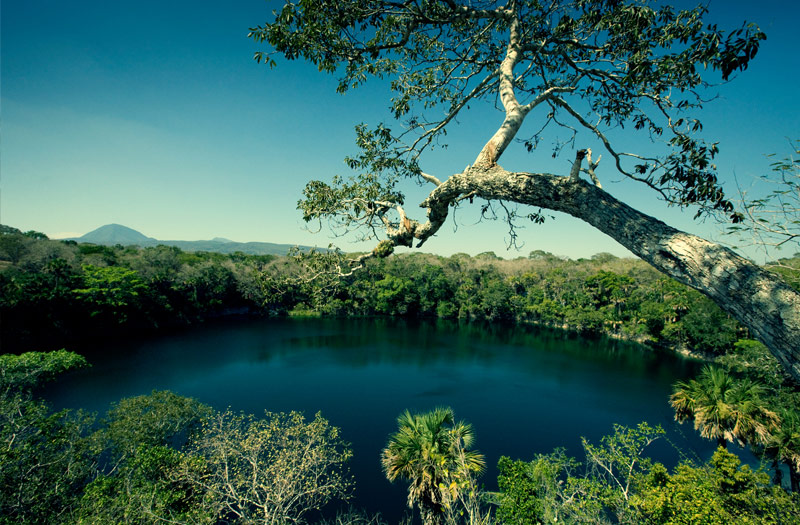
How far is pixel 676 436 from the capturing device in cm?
1455

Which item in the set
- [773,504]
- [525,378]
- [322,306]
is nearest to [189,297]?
[525,378]

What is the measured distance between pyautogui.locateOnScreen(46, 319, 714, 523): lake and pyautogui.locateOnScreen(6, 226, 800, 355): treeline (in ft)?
10.2

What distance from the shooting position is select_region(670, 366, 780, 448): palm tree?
8.10 meters

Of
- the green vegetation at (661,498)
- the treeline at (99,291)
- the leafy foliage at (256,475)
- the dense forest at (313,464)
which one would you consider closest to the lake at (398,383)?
the dense forest at (313,464)

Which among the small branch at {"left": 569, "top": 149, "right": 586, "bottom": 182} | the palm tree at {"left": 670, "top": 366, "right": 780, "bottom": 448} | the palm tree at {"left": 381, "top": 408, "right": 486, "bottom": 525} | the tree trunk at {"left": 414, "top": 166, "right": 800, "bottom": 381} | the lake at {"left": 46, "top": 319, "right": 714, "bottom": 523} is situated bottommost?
the lake at {"left": 46, "top": 319, "right": 714, "bottom": 523}

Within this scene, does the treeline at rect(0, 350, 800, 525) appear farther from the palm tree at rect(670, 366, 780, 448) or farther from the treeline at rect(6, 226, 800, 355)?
the treeline at rect(6, 226, 800, 355)

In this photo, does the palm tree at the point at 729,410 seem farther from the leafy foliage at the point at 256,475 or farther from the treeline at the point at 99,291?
the treeline at the point at 99,291

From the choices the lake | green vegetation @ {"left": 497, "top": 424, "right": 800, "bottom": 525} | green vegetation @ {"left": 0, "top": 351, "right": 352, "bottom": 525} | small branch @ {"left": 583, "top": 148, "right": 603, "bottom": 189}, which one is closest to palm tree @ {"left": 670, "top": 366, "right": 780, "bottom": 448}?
green vegetation @ {"left": 497, "top": 424, "right": 800, "bottom": 525}

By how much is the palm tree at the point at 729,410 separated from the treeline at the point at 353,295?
1295cm

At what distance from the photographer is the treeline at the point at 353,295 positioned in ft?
72.4

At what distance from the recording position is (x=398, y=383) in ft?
62.4

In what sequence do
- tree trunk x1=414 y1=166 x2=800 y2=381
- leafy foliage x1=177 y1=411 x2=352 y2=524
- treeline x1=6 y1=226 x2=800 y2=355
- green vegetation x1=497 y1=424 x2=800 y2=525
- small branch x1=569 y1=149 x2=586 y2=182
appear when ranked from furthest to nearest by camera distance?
treeline x1=6 y1=226 x2=800 y2=355, leafy foliage x1=177 y1=411 x2=352 y2=524, green vegetation x1=497 y1=424 x2=800 y2=525, small branch x1=569 y1=149 x2=586 y2=182, tree trunk x1=414 y1=166 x2=800 y2=381

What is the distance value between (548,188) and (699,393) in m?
10.5

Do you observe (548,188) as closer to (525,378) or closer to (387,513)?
(387,513)
